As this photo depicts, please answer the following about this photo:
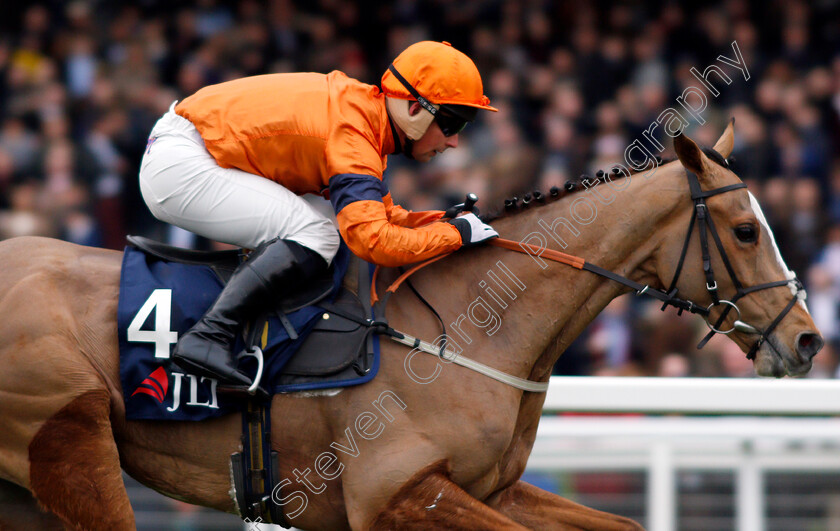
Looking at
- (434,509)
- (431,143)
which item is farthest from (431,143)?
(434,509)

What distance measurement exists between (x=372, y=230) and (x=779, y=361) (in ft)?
A: 4.48

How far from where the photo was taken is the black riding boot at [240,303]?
2914 millimetres

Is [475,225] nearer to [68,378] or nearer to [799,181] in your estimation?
[68,378]

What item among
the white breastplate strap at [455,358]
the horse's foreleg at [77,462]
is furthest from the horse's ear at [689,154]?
the horse's foreleg at [77,462]

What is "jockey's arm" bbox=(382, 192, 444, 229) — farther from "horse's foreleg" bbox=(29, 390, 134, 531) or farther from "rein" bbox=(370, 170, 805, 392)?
"horse's foreleg" bbox=(29, 390, 134, 531)

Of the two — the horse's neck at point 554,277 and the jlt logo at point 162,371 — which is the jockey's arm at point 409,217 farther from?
the jlt logo at point 162,371

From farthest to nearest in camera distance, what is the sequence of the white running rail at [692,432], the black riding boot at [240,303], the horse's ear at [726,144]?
the white running rail at [692,432] → the horse's ear at [726,144] → the black riding boot at [240,303]

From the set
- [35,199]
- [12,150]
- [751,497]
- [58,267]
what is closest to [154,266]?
[58,267]

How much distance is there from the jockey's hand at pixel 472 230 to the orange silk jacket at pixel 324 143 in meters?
0.05

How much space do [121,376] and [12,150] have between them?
4604mm

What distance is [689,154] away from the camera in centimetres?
313

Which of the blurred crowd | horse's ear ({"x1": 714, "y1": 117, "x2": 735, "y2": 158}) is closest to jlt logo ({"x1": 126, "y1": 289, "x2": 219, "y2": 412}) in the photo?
horse's ear ({"x1": 714, "y1": 117, "x2": 735, "y2": 158})

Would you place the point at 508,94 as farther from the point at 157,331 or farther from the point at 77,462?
the point at 77,462

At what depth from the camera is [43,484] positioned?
2973 millimetres
